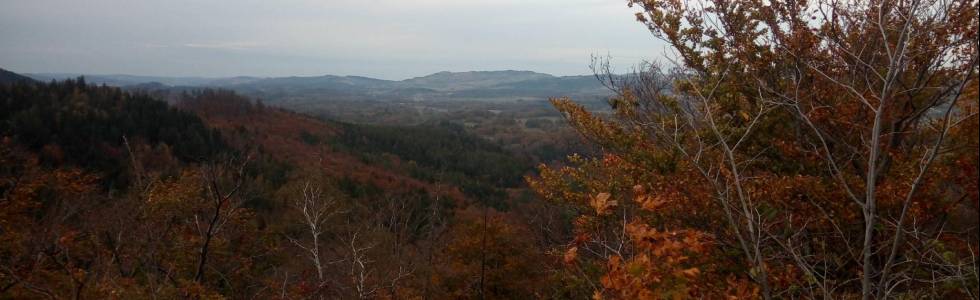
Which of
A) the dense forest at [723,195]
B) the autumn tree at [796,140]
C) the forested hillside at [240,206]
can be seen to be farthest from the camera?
the forested hillside at [240,206]

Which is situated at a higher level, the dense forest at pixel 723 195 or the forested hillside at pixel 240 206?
the dense forest at pixel 723 195

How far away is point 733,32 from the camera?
7512 mm

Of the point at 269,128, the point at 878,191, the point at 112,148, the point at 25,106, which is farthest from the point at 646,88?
the point at 269,128

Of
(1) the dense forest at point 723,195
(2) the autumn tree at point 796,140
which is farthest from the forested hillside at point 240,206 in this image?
(2) the autumn tree at point 796,140

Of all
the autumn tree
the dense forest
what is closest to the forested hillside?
the dense forest

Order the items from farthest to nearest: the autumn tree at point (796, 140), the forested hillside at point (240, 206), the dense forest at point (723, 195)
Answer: the forested hillside at point (240, 206), the autumn tree at point (796, 140), the dense forest at point (723, 195)

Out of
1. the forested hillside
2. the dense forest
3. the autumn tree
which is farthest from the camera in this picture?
the forested hillside

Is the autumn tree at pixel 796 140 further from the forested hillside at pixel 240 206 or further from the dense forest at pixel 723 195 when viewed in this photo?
the forested hillside at pixel 240 206

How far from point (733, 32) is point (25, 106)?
6919 cm

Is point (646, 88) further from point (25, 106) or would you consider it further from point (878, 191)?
point (25, 106)

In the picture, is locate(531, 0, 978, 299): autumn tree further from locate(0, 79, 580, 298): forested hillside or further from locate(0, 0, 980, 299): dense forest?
locate(0, 79, 580, 298): forested hillside

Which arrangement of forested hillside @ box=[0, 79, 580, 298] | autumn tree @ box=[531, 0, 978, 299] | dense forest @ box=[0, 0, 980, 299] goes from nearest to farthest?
dense forest @ box=[0, 0, 980, 299]
autumn tree @ box=[531, 0, 978, 299]
forested hillside @ box=[0, 79, 580, 298]

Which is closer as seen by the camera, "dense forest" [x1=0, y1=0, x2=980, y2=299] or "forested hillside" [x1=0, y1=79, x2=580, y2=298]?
"dense forest" [x1=0, y1=0, x2=980, y2=299]

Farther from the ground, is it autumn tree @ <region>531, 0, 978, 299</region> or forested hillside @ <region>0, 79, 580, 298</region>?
autumn tree @ <region>531, 0, 978, 299</region>
